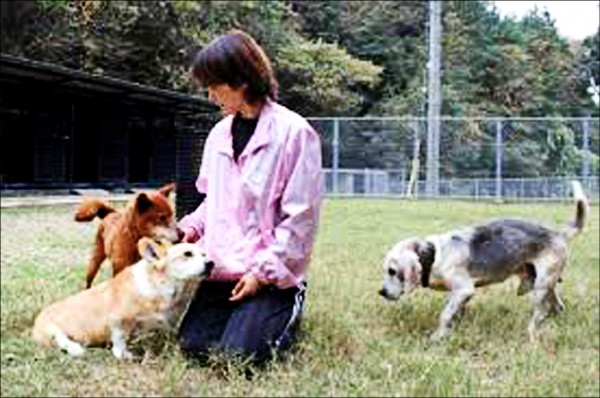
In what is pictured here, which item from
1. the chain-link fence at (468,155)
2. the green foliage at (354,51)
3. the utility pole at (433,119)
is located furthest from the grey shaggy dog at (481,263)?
the chain-link fence at (468,155)

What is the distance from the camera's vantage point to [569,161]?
9.64m

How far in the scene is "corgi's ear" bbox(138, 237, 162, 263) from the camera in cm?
183

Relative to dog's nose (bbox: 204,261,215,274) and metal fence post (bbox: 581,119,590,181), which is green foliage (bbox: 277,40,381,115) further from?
metal fence post (bbox: 581,119,590,181)

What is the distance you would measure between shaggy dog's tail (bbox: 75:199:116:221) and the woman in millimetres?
196

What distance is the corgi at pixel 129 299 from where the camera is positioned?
71.8 inches

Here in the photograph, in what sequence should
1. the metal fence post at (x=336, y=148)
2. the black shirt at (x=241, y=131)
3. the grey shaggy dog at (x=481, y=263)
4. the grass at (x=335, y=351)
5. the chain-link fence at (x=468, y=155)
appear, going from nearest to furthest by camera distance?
the grass at (x=335, y=351)
the black shirt at (x=241, y=131)
the grey shaggy dog at (x=481, y=263)
the chain-link fence at (x=468, y=155)
the metal fence post at (x=336, y=148)

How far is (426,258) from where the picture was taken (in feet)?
8.75

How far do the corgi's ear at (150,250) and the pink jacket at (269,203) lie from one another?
3.6 inches

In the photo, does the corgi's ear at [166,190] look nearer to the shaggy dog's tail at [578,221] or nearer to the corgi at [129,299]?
the corgi at [129,299]

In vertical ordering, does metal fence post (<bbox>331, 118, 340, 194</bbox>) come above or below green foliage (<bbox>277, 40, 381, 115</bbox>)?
below

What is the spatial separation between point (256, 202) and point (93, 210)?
11.9 inches

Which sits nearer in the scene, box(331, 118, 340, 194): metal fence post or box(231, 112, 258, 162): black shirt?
A: box(231, 112, 258, 162): black shirt

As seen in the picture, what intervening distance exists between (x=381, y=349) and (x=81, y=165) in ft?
3.14

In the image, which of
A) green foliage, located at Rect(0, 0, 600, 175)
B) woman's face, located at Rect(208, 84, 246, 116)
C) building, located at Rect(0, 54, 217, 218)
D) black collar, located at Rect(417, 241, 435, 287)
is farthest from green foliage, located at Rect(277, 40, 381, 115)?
building, located at Rect(0, 54, 217, 218)
